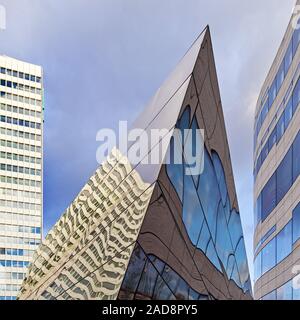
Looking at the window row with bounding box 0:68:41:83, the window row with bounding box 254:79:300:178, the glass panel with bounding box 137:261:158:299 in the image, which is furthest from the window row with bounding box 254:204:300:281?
the window row with bounding box 0:68:41:83

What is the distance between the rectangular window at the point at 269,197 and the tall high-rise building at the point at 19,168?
3264 inches

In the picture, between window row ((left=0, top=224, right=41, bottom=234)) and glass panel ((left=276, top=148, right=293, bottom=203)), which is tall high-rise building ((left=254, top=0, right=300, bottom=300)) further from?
window row ((left=0, top=224, right=41, bottom=234))

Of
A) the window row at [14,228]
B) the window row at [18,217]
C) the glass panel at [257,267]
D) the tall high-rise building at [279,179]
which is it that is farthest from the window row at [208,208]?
the window row at [18,217]

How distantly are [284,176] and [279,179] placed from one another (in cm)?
168

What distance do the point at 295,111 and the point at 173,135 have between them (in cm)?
2379

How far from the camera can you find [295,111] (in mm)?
30438

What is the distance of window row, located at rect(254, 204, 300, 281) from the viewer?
2930 centimetres

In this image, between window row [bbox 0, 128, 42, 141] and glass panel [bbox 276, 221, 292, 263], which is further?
window row [bbox 0, 128, 42, 141]

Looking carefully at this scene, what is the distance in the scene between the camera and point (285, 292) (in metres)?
30.9

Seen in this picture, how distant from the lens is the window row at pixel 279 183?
3019 cm

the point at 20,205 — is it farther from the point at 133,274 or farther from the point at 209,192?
the point at 133,274

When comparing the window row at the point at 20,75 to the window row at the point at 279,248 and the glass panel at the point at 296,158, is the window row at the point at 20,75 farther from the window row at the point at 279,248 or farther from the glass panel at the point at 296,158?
the glass panel at the point at 296,158

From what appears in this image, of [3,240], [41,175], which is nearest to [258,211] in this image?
[3,240]
